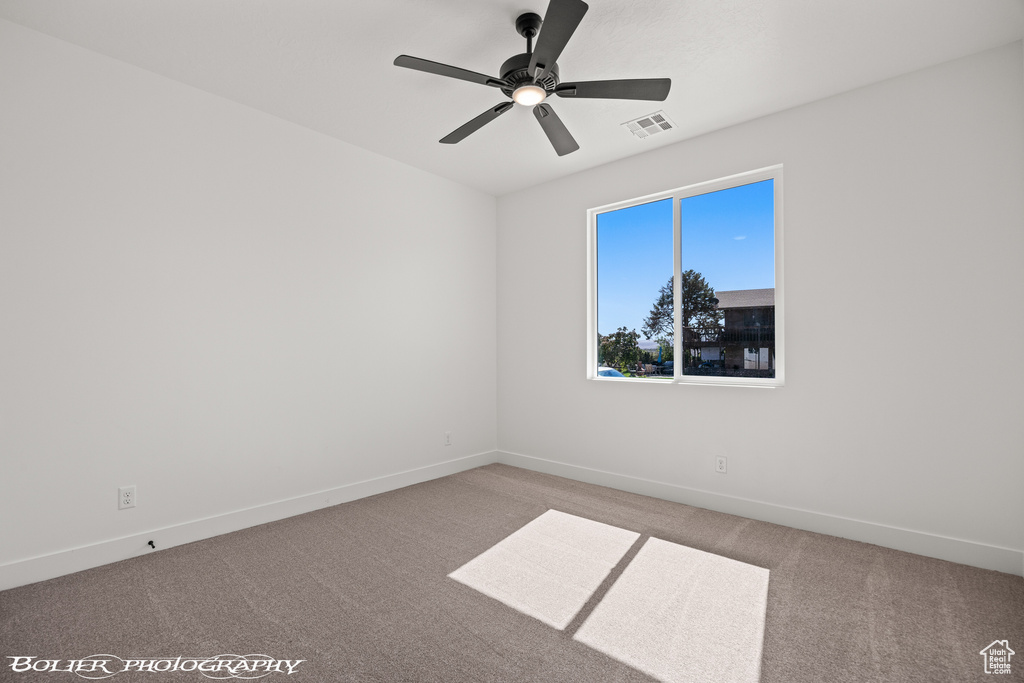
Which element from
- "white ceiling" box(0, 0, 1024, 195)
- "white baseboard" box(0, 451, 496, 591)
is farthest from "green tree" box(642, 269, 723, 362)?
"white baseboard" box(0, 451, 496, 591)

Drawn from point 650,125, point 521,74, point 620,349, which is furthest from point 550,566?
point 650,125

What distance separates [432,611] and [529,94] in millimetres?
2367

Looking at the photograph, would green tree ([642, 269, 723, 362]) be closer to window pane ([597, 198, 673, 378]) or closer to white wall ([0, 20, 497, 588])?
window pane ([597, 198, 673, 378])

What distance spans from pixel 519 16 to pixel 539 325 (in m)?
2.64

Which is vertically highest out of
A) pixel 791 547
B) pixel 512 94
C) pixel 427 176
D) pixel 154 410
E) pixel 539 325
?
pixel 427 176

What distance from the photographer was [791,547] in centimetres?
265

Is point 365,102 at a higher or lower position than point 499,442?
higher

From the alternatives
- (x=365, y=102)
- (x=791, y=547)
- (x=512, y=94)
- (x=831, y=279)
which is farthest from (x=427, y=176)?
(x=791, y=547)

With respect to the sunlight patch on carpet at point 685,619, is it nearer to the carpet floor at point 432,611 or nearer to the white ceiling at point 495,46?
the carpet floor at point 432,611

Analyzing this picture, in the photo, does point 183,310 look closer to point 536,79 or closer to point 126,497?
point 126,497

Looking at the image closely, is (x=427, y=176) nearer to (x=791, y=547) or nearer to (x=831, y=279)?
(x=831, y=279)

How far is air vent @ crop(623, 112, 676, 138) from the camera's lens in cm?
311

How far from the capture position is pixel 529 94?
220 cm

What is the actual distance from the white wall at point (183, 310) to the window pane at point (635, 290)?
5.23 feet
